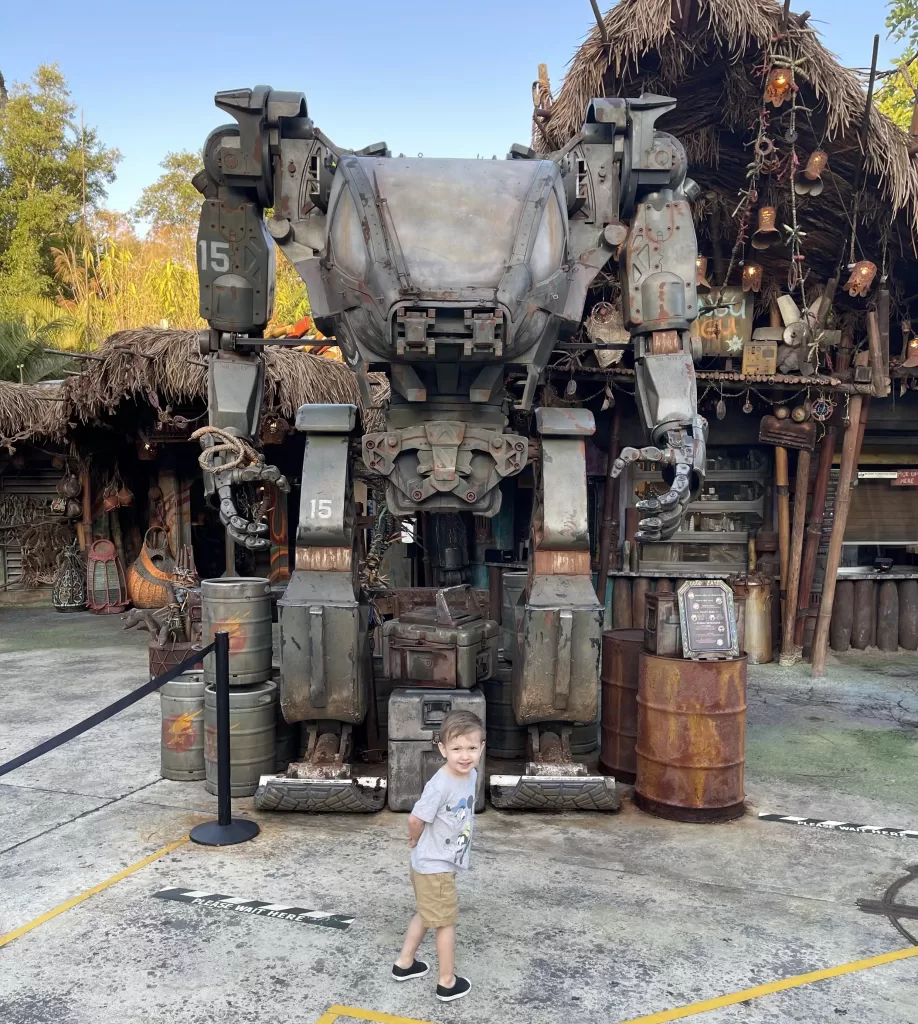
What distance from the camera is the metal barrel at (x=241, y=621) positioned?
4.65 meters

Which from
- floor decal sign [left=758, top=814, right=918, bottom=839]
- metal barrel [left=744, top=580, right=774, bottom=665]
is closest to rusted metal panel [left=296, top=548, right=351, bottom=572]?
floor decal sign [left=758, top=814, right=918, bottom=839]

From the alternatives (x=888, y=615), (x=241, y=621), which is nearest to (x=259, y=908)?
(x=241, y=621)

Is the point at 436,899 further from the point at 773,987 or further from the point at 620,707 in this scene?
the point at 620,707

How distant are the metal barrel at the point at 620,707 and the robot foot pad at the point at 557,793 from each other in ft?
1.95

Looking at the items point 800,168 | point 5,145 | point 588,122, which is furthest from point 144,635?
point 5,145

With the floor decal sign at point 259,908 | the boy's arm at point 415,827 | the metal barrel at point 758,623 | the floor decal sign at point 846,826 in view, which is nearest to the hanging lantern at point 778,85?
the metal barrel at point 758,623

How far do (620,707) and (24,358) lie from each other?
1345 cm

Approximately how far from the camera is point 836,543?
7.82 m

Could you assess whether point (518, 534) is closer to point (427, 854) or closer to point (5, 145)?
point (427, 854)

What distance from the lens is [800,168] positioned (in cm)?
744

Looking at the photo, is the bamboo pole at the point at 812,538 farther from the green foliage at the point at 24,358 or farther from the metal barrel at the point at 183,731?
the green foliage at the point at 24,358

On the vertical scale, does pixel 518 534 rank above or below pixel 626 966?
above

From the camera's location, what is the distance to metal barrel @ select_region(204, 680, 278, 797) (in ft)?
15.0

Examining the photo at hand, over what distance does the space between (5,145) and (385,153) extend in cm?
2252
